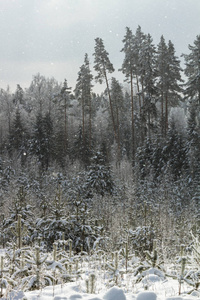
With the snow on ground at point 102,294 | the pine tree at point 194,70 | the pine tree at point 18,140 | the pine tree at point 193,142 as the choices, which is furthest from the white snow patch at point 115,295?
the pine tree at point 18,140

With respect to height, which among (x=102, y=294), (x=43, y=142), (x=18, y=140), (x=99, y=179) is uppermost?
(x=18, y=140)

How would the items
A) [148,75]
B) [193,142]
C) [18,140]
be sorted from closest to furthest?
[193,142]
[148,75]
[18,140]

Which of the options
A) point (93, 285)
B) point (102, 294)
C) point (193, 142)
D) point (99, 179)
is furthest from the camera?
point (193, 142)

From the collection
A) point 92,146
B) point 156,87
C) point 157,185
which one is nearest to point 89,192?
point 157,185

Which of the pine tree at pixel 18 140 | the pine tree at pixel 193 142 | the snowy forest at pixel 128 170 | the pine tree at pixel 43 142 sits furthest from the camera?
the pine tree at pixel 18 140

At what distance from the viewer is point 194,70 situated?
2641 centimetres

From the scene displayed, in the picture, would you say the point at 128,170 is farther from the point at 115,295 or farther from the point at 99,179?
the point at 115,295

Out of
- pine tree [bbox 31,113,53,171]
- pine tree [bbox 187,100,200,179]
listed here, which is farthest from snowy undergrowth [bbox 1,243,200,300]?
pine tree [bbox 31,113,53,171]

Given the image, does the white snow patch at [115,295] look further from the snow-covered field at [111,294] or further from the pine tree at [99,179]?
the pine tree at [99,179]

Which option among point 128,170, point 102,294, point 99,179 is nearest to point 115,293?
point 102,294

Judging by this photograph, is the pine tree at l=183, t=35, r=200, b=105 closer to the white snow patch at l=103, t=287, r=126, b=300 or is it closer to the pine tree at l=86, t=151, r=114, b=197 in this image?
the pine tree at l=86, t=151, r=114, b=197

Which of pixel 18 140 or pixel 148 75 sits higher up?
pixel 148 75

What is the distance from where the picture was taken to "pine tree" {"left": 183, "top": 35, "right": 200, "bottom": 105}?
2529 cm

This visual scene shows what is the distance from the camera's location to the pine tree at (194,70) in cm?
2529
